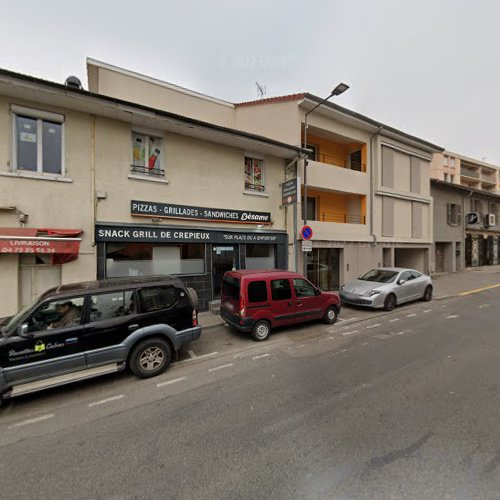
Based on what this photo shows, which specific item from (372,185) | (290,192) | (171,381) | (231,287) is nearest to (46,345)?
(171,381)

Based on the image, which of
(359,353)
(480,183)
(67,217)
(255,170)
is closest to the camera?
(359,353)

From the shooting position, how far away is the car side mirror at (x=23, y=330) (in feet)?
11.5

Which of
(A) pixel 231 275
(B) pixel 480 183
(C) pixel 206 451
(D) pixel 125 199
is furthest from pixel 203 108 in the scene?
(B) pixel 480 183

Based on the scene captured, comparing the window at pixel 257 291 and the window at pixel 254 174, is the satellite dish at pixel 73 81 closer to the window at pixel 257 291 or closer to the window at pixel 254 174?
the window at pixel 254 174

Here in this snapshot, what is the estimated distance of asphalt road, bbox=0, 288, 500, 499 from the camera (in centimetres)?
222

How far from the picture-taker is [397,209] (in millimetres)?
13961

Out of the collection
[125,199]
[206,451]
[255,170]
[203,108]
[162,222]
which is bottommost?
[206,451]

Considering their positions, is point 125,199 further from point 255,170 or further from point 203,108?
point 203,108

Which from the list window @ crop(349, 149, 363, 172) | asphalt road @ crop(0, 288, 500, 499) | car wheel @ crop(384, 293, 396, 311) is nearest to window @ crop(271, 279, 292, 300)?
asphalt road @ crop(0, 288, 500, 499)

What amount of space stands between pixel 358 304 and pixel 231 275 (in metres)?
4.62

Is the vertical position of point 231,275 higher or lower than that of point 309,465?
higher

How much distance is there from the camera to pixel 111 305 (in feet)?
13.7

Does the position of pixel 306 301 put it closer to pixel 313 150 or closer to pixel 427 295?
pixel 427 295

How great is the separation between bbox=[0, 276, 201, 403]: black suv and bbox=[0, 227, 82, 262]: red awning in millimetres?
2405
